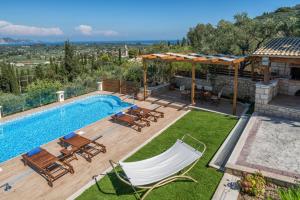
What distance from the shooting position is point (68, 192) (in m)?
7.32

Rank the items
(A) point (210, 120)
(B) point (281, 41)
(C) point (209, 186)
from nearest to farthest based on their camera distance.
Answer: (C) point (209, 186), (A) point (210, 120), (B) point (281, 41)

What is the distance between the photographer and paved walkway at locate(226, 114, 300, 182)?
7566 millimetres

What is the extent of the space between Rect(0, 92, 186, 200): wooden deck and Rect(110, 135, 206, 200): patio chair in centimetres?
173

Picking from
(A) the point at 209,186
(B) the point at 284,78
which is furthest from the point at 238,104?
(A) the point at 209,186

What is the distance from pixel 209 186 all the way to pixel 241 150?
2.62m

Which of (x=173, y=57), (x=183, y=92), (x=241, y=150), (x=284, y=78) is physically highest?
(x=173, y=57)

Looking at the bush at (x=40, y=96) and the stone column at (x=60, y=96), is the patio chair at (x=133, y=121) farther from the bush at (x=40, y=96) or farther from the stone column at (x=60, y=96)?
the bush at (x=40, y=96)

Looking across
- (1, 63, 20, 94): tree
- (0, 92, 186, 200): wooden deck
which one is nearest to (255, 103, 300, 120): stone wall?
(0, 92, 186, 200): wooden deck

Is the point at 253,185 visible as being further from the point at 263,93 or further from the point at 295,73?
the point at 295,73

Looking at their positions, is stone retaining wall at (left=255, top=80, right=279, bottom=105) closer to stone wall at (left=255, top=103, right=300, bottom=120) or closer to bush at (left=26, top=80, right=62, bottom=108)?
stone wall at (left=255, top=103, right=300, bottom=120)

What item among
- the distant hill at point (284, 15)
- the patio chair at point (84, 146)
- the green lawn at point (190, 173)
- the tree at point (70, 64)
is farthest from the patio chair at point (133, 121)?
the tree at point (70, 64)

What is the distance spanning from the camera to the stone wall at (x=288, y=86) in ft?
48.0

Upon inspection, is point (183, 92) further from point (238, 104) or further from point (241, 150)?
point (241, 150)

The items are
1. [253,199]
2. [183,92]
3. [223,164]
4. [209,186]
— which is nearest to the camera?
[253,199]
